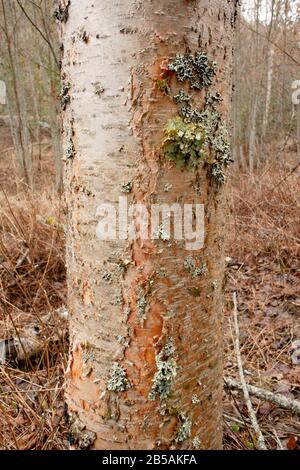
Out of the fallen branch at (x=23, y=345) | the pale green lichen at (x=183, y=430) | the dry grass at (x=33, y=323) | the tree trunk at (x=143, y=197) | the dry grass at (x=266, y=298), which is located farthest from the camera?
the fallen branch at (x=23, y=345)

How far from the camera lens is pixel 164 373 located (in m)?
0.89

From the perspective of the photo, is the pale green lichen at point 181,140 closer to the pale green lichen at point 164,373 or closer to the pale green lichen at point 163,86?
the pale green lichen at point 163,86

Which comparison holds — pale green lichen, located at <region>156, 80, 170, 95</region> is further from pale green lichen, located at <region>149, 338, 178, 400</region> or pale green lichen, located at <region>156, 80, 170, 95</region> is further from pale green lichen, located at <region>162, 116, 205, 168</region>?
pale green lichen, located at <region>149, 338, 178, 400</region>

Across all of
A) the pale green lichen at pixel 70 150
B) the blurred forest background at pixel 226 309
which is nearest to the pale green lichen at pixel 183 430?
the blurred forest background at pixel 226 309

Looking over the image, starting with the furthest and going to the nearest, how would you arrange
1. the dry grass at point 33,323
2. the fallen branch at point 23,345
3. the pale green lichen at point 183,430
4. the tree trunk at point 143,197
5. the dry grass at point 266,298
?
the fallen branch at point 23,345, the dry grass at point 266,298, the dry grass at point 33,323, the pale green lichen at point 183,430, the tree trunk at point 143,197

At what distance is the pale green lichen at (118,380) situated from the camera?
2.93ft

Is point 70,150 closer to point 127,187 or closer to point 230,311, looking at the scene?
point 127,187

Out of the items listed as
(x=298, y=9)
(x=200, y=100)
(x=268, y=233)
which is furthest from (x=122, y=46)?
(x=298, y=9)

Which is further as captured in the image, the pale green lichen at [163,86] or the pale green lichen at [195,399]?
the pale green lichen at [195,399]

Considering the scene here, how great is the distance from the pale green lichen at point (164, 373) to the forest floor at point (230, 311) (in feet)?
1.95

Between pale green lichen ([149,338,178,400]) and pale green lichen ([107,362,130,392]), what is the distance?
0.21ft

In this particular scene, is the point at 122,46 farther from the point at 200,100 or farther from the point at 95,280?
the point at 95,280

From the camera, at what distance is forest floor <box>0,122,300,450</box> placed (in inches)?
57.1

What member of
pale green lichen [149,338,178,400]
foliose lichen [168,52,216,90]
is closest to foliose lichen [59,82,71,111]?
foliose lichen [168,52,216,90]
